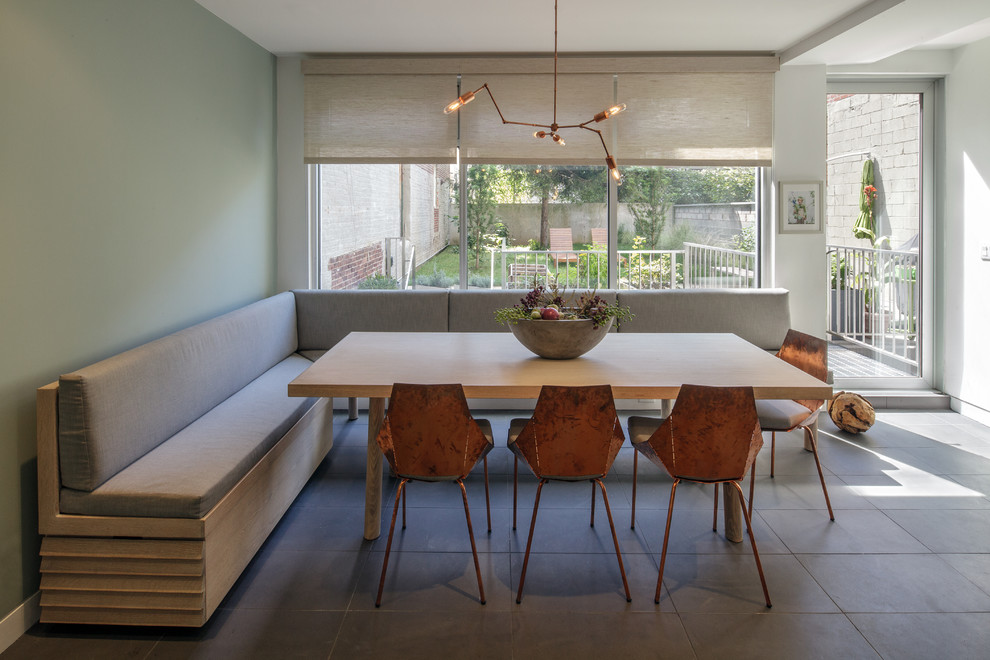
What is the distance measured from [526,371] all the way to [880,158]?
14.1 feet

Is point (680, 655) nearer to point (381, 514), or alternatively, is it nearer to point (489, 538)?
point (489, 538)

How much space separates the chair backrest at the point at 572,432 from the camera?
2885 mm

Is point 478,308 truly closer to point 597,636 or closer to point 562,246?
point 562,246

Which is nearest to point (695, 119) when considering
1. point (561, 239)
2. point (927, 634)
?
point (561, 239)

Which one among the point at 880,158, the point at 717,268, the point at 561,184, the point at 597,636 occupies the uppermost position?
the point at 880,158

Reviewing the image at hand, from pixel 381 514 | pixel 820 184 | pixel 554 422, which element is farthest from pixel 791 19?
pixel 381 514

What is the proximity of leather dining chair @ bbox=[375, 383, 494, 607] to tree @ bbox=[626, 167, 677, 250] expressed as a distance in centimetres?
365

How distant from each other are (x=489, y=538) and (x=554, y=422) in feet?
2.96

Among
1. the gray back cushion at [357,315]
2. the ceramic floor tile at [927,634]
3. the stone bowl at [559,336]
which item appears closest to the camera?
the ceramic floor tile at [927,634]

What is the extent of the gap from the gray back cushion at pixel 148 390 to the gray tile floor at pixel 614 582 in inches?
25.1

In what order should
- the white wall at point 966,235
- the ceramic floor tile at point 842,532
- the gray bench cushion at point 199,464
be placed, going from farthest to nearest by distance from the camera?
1. the white wall at point 966,235
2. the ceramic floor tile at point 842,532
3. the gray bench cushion at point 199,464

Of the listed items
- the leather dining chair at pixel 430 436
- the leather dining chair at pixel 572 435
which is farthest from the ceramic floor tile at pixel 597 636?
the leather dining chair at pixel 430 436

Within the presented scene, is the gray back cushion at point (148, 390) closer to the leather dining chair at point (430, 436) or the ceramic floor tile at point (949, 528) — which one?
the leather dining chair at point (430, 436)

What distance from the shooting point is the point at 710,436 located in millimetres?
2924
